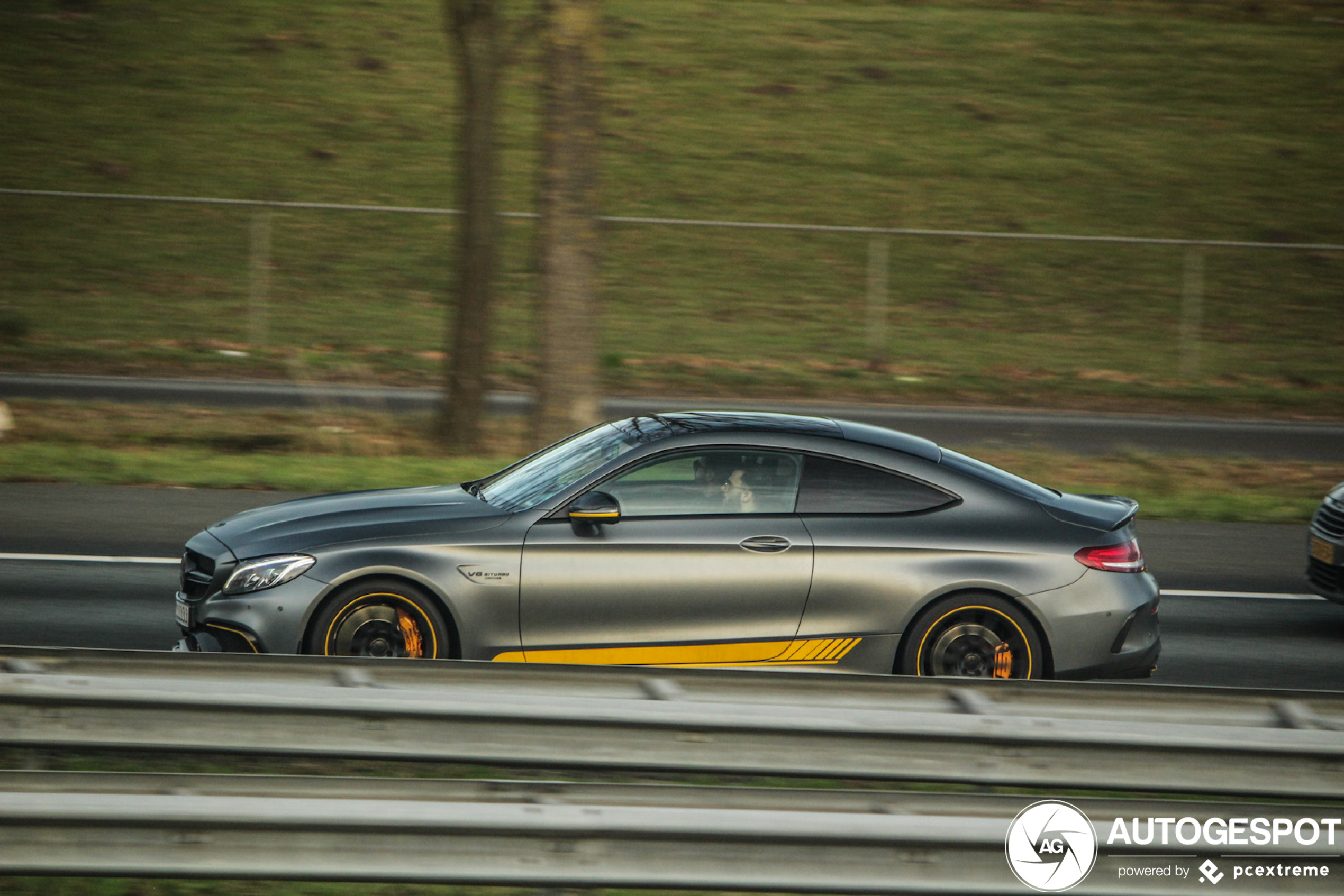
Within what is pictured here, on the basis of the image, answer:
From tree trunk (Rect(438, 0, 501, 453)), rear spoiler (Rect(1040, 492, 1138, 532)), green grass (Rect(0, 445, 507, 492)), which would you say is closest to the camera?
rear spoiler (Rect(1040, 492, 1138, 532))

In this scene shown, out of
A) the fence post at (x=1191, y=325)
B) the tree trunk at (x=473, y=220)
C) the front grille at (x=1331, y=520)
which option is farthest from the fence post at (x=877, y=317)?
the front grille at (x=1331, y=520)

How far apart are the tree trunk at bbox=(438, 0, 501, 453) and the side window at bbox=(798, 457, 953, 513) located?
8281mm

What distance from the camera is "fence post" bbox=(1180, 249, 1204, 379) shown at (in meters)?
21.5

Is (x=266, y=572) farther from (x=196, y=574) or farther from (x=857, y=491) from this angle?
(x=857, y=491)

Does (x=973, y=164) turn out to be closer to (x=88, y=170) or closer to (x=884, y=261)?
(x=884, y=261)

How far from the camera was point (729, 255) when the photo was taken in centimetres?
2402

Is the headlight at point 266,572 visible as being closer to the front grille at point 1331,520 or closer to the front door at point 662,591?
the front door at point 662,591

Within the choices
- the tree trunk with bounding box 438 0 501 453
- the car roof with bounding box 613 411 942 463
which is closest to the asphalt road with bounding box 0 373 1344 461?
the tree trunk with bounding box 438 0 501 453

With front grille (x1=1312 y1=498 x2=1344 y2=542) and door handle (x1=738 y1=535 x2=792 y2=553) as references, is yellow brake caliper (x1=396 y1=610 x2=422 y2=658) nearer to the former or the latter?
door handle (x1=738 y1=535 x2=792 y2=553)

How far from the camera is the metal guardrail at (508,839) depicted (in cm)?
347

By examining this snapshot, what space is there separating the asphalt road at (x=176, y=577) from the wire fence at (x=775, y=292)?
30.7ft

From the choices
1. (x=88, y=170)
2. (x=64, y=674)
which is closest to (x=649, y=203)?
(x=88, y=170)

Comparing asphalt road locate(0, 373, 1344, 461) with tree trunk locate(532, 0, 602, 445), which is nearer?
tree trunk locate(532, 0, 602, 445)

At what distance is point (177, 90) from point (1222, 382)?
21.9m
